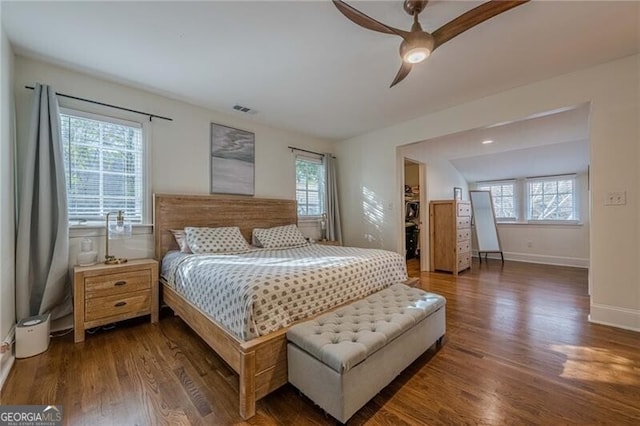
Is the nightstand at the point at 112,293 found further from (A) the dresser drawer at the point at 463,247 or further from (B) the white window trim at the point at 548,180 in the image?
(B) the white window trim at the point at 548,180

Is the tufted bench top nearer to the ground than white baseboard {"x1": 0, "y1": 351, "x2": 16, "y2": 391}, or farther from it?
farther from it

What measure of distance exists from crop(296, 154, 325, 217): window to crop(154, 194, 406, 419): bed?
3.27 ft

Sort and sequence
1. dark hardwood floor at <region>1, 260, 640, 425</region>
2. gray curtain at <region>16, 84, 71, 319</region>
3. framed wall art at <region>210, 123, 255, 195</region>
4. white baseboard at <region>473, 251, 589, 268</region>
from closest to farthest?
dark hardwood floor at <region>1, 260, 640, 425</region> → gray curtain at <region>16, 84, 71, 319</region> → framed wall art at <region>210, 123, 255, 195</region> → white baseboard at <region>473, 251, 589, 268</region>

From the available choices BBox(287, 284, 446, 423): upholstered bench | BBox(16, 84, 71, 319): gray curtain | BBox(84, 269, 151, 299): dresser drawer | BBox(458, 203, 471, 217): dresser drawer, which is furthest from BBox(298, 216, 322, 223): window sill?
BBox(16, 84, 71, 319): gray curtain

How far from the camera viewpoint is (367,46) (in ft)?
7.11

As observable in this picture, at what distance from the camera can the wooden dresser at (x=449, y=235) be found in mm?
4574

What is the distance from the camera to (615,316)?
96.7 inches

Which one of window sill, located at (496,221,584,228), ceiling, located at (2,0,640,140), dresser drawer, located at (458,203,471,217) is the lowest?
window sill, located at (496,221,584,228)

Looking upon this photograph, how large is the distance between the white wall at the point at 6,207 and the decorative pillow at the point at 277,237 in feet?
7.20

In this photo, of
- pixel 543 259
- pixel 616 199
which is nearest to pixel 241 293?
pixel 616 199

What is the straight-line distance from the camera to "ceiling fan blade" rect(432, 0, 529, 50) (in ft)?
4.83

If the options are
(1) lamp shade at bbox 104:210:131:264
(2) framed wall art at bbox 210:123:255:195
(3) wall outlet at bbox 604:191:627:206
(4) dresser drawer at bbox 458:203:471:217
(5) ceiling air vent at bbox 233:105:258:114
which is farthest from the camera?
(4) dresser drawer at bbox 458:203:471:217

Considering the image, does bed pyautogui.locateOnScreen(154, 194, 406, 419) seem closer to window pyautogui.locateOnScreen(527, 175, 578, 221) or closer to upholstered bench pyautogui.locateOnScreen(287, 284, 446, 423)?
upholstered bench pyautogui.locateOnScreen(287, 284, 446, 423)

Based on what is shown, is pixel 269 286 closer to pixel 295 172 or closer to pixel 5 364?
pixel 5 364
